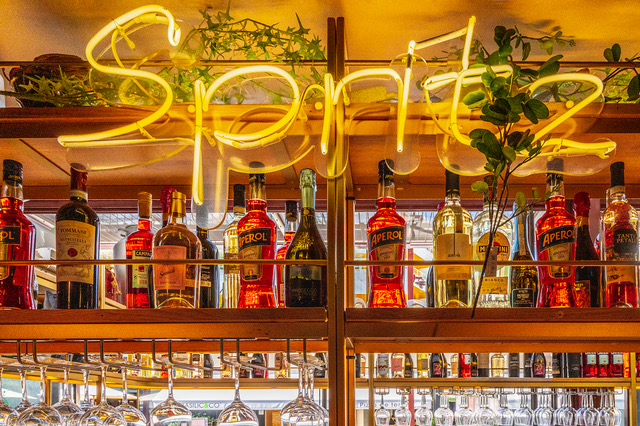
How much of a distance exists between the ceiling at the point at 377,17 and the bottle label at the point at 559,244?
2.15 feet

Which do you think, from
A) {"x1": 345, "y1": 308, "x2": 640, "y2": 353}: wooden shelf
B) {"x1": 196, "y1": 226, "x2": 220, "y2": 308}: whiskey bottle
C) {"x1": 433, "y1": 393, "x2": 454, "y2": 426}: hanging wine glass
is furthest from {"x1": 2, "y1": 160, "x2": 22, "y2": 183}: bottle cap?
{"x1": 433, "y1": 393, "x2": 454, "y2": 426}: hanging wine glass

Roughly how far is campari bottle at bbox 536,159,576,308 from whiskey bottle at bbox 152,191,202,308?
0.84m

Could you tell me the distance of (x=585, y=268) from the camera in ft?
6.04

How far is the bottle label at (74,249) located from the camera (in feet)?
4.74

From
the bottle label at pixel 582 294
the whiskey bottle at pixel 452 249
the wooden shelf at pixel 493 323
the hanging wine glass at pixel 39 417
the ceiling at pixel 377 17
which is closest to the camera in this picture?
the wooden shelf at pixel 493 323

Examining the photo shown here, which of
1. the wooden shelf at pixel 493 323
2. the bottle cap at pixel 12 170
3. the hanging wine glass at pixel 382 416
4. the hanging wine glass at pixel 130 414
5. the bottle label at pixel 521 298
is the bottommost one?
the hanging wine glass at pixel 382 416

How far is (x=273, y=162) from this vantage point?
142 cm

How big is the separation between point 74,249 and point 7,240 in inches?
7.3

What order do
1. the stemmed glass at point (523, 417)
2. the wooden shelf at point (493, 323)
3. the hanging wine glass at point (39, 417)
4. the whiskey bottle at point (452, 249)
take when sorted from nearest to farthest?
the wooden shelf at point (493, 323), the hanging wine glass at point (39, 417), the whiskey bottle at point (452, 249), the stemmed glass at point (523, 417)

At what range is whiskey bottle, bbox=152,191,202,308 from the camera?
1471 millimetres

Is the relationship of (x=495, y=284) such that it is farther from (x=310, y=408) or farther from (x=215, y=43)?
(x=215, y=43)

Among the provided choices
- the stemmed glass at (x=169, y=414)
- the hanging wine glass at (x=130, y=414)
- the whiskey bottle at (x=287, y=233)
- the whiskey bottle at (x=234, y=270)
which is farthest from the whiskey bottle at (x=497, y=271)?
the hanging wine glass at (x=130, y=414)

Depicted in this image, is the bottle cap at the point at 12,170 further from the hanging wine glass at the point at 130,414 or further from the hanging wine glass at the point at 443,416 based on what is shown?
the hanging wine glass at the point at 443,416

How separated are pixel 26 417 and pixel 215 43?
3.15ft
